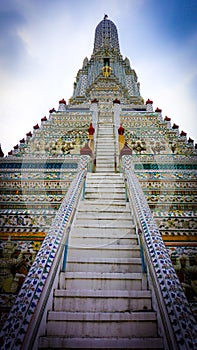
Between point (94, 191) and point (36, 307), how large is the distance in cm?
310

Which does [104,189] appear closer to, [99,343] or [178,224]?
[178,224]

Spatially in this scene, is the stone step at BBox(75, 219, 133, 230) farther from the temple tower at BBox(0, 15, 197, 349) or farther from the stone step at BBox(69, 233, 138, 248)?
the stone step at BBox(69, 233, 138, 248)

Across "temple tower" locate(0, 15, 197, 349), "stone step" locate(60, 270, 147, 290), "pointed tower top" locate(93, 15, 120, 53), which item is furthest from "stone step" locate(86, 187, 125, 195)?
"pointed tower top" locate(93, 15, 120, 53)

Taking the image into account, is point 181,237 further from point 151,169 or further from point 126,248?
point 151,169

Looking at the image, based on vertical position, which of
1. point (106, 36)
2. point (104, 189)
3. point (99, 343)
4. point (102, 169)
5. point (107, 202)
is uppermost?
point (106, 36)

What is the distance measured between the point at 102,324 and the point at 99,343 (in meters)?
0.18

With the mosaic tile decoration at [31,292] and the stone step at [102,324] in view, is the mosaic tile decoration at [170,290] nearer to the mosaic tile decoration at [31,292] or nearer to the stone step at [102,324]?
the stone step at [102,324]

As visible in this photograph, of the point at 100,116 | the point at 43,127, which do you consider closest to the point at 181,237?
the point at 43,127

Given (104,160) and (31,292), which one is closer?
(31,292)

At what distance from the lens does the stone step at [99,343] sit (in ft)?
5.92

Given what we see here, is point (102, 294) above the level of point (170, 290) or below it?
below

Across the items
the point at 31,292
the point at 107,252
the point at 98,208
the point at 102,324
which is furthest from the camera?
the point at 98,208

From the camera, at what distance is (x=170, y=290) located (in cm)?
172

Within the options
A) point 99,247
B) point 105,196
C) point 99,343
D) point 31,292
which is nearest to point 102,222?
point 99,247
